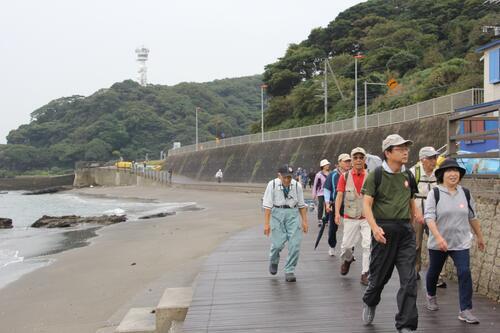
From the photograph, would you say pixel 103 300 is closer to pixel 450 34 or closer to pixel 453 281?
pixel 453 281

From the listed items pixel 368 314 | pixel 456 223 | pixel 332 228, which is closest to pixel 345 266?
pixel 332 228

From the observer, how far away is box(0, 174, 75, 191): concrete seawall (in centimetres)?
8975

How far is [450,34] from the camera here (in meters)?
52.2

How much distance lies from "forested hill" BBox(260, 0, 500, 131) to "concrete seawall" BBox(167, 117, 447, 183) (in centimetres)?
700

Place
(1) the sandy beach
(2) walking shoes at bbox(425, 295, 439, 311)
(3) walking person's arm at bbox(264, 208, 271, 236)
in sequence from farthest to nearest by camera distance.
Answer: (1) the sandy beach, (3) walking person's arm at bbox(264, 208, 271, 236), (2) walking shoes at bbox(425, 295, 439, 311)

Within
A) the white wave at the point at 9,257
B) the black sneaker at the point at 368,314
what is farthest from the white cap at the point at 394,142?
the white wave at the point at 9,257

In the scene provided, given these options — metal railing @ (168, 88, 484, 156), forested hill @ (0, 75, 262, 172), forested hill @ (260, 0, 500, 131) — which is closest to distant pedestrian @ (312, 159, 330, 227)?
metal railing @ (168, 88, 484, 156)

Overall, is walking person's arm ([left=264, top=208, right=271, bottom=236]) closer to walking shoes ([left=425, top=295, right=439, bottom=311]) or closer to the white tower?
walking shoes ([left=425, top=295, right=439, bottom=311])

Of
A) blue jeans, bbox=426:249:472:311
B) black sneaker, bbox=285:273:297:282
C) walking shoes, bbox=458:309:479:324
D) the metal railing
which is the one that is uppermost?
the metal railing

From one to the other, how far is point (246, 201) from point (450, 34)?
34.2 m

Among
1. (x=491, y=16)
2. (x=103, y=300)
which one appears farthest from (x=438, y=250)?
(x=491, y=16)

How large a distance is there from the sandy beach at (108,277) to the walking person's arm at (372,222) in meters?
4.10

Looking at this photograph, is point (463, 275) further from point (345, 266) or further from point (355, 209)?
point (345, 266)

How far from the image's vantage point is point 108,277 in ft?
37.2
